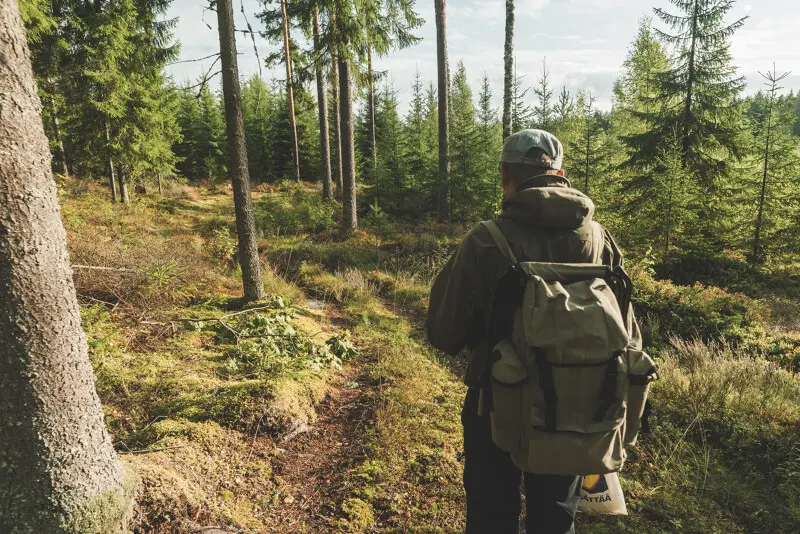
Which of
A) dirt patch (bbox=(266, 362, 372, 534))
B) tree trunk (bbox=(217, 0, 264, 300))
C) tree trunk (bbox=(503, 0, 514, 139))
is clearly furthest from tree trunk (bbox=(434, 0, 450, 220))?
dirt patch (bbox=(266, 362, 372, 534))

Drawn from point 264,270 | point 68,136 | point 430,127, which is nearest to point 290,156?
point 430,127

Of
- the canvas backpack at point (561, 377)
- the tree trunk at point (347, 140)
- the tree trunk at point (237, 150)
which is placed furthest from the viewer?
the tree trunk at point (347, 140)

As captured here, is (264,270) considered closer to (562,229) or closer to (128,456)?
(128,456)

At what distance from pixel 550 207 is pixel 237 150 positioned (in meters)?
5.58

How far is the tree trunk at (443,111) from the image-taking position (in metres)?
15.6

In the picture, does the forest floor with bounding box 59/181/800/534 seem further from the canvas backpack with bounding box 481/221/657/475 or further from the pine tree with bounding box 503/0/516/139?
the pine tree with bounding box 503/0/516/139

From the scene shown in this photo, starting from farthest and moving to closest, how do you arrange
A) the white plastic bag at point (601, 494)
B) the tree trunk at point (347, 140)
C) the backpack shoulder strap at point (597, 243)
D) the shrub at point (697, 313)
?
the tree trunk at point (347, 140), the shrub at point (697, 313), the white plastic bag at point (601, 494), the backpack shoulder strap at point (597, 243)

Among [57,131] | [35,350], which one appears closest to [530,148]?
[35,350]

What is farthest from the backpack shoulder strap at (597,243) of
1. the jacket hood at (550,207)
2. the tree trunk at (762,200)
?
the tree trunk at (762,200)

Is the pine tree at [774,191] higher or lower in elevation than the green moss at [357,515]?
higher

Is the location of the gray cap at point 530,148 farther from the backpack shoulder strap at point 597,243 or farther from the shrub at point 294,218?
the shrub at point 294,218

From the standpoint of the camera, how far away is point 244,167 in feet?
21.0

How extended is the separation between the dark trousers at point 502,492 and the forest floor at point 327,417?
1.07m

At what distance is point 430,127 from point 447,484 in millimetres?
27850
